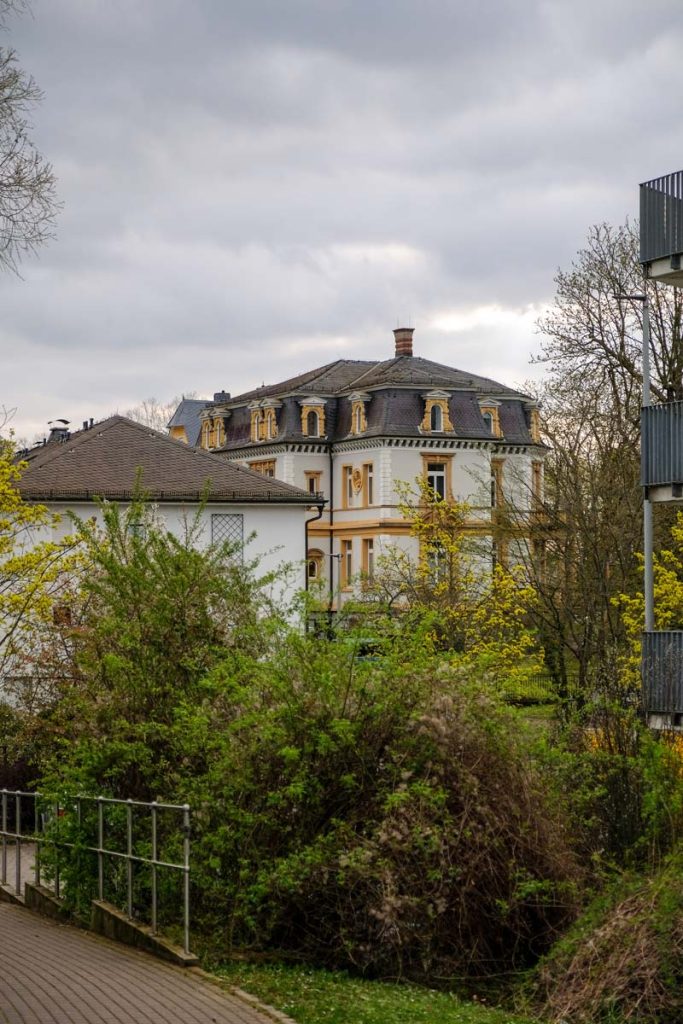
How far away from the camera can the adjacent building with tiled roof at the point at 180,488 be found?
45.2 metres

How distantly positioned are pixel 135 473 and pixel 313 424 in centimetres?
3220

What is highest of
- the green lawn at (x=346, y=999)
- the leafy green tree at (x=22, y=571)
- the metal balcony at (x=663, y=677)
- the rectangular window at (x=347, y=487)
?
the rectangular window at (x=347, y=487)

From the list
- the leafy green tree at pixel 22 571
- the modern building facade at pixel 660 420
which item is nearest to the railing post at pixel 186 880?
the modern building facade at pixel 660 420

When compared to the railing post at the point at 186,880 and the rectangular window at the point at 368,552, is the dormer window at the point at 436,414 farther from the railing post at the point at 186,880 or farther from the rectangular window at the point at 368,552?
the railing post at the point at 186,880

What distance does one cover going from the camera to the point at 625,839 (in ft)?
50.8

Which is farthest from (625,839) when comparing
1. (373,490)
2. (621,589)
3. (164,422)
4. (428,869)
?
(164,422)

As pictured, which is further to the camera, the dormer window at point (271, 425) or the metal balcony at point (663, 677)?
the dormer window at point (271, 425)

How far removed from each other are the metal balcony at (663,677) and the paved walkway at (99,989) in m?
9.33

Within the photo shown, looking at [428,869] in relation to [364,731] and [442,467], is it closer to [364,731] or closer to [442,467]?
[364,731]

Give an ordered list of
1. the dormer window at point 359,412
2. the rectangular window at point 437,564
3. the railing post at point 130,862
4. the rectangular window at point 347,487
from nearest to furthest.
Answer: the railing post at point 130,862
the rectangular window at point 437,564
the dormer window at point 359,412
the rectangular window at point 347,487

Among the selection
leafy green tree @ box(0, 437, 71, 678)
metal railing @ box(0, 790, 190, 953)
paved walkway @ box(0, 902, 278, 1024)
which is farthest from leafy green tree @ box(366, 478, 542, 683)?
paved walkway @ box(0, 902, 278, 1024)

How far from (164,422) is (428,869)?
359 feet

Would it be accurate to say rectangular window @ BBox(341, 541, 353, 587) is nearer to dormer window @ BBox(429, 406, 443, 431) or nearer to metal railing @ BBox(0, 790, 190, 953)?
dormer window @ BBox(429, 406, 443, 431)

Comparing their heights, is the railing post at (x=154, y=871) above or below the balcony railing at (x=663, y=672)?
below
